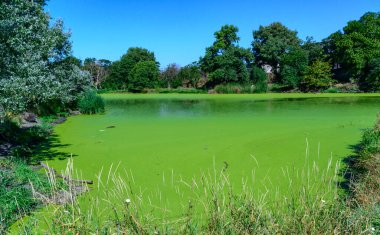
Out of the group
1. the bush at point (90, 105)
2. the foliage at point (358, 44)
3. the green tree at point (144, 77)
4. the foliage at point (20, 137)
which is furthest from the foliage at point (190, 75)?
the foliage at point (20, 137)

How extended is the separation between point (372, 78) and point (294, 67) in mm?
5572

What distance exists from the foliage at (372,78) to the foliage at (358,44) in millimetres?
787

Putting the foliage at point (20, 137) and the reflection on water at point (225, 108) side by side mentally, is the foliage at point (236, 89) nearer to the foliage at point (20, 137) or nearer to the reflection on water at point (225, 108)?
the reflection on water at point (225, 108)

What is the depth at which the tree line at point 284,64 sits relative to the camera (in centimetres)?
2370

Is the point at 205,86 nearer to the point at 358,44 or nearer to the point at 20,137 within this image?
the point at 358,44

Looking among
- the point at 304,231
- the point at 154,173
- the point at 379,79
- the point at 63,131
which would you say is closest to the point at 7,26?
the point at 154,173

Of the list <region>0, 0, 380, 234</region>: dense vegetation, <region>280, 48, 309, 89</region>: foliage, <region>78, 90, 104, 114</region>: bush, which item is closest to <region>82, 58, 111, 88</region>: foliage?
<region>0, 0, 380, 234</region>: dense vegetation

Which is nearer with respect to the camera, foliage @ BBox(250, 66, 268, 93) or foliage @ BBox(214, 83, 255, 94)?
foliage @ BBox(214, 83, 255, 94)

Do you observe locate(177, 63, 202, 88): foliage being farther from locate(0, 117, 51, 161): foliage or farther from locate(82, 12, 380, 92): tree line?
locate(0, 117, 51, 161): foliage

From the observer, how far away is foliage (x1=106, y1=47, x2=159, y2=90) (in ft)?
114

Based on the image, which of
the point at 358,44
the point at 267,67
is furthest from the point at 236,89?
the point at 358,44

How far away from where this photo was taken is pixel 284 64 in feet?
87.0

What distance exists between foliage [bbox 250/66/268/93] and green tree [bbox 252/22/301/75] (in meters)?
3.47

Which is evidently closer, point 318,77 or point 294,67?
point 318,77
